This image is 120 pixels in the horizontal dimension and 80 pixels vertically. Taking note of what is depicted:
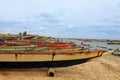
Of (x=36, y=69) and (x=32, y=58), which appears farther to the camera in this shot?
(x=36, y=69)

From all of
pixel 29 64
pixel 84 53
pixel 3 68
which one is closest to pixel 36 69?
pixel 29 64

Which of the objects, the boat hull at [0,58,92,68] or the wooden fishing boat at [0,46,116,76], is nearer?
the wooden fishing boat at [0,46,116,76]

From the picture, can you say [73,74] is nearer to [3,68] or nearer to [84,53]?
[84,53]

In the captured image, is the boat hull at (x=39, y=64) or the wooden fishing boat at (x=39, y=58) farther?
the boat hull at (x=39, y=64)

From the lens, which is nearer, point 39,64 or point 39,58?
point 39,58

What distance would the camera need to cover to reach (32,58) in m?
10.1

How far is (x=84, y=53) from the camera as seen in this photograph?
10906 millimetres

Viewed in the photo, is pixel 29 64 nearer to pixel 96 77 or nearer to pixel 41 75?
pixel 41 75

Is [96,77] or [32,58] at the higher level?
[32,58]

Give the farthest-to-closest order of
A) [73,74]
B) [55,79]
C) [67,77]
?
[73,74]
[67,77]
[55,79]

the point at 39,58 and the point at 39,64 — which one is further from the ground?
the point at 39,58

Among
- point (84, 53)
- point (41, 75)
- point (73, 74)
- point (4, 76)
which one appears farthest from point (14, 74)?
point (84, 53)

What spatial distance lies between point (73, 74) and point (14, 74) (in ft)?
9.45

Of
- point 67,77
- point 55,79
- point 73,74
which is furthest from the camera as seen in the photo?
point 73,74
